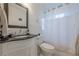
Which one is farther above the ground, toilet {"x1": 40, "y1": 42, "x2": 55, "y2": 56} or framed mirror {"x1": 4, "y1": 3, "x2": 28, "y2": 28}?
framed mirror {"x1": 4, "y1": 3, "x2": 28, "y2": 28}

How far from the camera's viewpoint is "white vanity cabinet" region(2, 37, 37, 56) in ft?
4.46

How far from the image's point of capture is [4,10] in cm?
140

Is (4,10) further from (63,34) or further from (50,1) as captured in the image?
(63,34)

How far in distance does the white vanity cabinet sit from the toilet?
9 cm

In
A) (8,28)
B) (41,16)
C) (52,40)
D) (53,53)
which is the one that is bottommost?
(53,53)

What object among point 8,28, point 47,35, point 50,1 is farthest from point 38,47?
point 50,1

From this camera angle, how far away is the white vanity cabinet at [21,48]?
1.36 meters

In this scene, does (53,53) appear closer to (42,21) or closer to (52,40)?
(52,40)

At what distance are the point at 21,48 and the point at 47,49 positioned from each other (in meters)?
0.30

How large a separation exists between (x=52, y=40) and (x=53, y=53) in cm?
15

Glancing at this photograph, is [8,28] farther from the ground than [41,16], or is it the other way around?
[41,16]

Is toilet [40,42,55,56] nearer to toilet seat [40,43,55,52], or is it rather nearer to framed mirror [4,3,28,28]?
toilet seat [40,43,55,52]

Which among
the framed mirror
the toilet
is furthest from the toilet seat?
the framed mirror

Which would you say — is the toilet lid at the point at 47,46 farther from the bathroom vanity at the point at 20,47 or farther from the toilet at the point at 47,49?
the bathroom vanity at the point at 20,47
